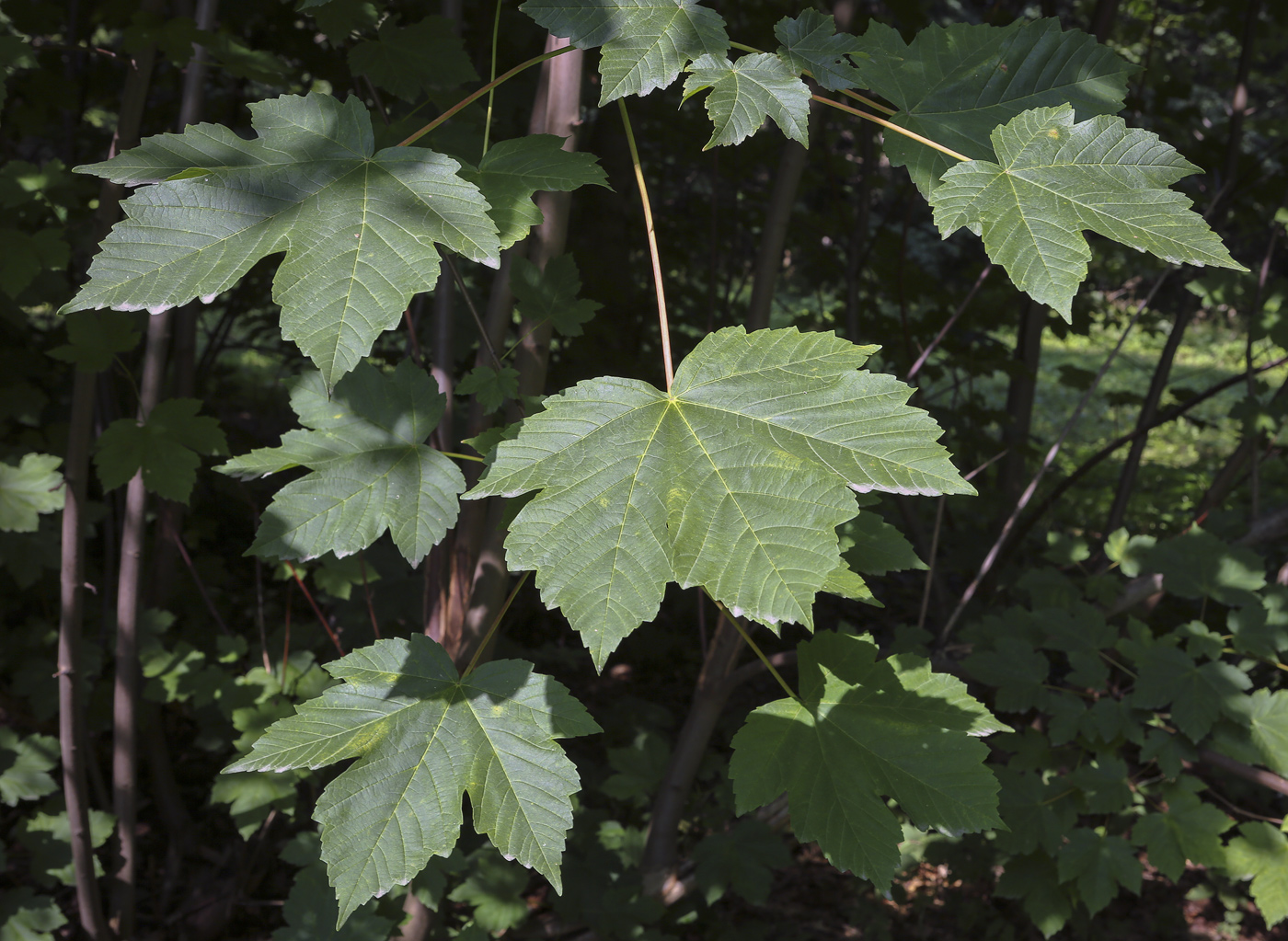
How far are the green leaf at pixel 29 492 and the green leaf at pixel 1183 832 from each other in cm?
284

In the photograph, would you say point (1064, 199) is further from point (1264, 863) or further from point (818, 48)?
point (1264, 863)

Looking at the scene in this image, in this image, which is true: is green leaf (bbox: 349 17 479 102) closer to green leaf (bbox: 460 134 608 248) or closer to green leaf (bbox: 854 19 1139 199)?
green leaf (bbox: 460 134 608 248)

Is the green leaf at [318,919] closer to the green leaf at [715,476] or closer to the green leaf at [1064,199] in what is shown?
the green leaf at [715,476]

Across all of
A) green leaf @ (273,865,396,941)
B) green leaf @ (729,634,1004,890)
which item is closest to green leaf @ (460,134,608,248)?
green leaf @ (729,634,1004,890)

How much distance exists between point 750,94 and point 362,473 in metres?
0.83

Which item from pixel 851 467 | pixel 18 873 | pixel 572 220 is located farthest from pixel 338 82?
pixel 851 467

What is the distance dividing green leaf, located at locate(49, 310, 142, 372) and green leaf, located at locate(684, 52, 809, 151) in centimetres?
166

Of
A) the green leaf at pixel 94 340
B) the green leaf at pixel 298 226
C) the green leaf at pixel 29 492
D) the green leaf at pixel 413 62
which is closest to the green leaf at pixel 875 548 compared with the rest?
the green leaf at pixel 298 226

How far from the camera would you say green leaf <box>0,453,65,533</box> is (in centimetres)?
216

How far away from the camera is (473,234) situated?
1.01 m

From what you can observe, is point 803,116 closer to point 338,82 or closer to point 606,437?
point 606,437

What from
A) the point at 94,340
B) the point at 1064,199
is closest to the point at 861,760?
the point at 1064,199

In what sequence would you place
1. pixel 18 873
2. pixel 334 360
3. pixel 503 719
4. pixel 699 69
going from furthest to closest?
pixel 18 873 → pixel 503 719 → pixel 699 69 → pixel 334 360

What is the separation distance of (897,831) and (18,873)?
3.25 metres
